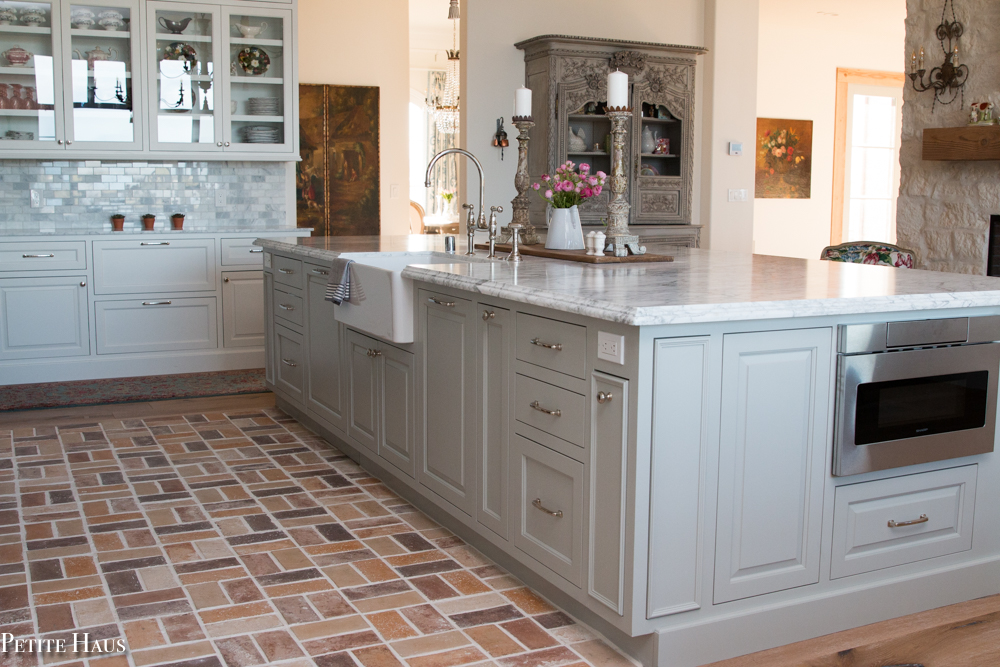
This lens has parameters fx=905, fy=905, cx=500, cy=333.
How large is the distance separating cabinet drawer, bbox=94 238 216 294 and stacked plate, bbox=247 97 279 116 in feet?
2.94

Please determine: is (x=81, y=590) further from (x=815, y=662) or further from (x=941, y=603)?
(x=941, y=603)

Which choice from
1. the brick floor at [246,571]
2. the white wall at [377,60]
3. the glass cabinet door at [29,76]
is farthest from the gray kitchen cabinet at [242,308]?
the white wall at [377,60]

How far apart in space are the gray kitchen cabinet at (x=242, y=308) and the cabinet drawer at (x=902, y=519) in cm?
416

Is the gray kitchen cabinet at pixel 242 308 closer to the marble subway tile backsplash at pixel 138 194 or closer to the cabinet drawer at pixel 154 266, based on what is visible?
the cabinet drawer at pixel 154 266

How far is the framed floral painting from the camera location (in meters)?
9.80

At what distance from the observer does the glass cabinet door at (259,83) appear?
5.68 m

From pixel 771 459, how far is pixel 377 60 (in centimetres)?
Result: 668

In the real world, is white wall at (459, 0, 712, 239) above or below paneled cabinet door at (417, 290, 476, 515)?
above

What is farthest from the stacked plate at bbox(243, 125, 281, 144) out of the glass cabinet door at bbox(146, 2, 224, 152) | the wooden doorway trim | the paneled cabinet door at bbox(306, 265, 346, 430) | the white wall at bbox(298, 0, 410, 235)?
the wooden doorway trim

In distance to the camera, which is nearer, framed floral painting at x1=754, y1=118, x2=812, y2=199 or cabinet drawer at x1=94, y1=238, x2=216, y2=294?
cabinet drawer at x1=94, y1=238, x2=216, y2=294

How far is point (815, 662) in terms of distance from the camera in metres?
2.15

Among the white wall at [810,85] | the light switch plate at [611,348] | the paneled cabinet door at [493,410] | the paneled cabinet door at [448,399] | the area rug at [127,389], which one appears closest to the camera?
the light switch plate at [611,348]

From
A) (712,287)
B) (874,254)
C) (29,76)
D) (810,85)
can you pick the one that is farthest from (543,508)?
(810,85)

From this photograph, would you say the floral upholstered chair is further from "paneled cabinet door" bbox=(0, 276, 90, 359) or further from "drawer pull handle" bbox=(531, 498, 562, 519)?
"paneled cabinet door" bbox=(0, 276, 90, 359)
